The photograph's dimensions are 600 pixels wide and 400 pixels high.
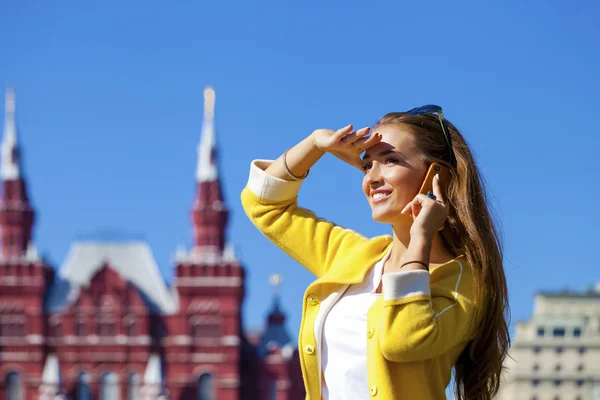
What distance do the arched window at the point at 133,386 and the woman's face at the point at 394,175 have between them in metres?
47.3

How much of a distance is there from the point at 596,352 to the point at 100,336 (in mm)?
18062

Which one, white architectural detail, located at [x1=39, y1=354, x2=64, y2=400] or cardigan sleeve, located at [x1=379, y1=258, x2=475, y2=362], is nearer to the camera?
cardigan sleeve, located at [x1=379, y1=258, x2=475, y2=362]

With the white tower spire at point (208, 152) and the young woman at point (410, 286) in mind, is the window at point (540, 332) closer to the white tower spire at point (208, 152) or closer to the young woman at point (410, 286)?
the white tower spire at point (208, 152)

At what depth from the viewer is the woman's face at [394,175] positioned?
14.4ft

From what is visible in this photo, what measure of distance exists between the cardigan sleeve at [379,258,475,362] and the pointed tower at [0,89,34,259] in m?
47.3

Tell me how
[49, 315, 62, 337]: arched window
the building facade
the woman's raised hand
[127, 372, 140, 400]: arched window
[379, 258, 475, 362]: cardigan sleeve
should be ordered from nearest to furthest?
[379, 258, 475, 362]: cardigan sleeve, the woman's raised hand, [127, 372, 140, 400]: arched window, [49, 315, 62, 337]: arched window, the building facade

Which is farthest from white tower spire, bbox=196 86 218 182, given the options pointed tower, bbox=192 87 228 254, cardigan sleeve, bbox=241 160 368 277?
cardigan sleeve, bbox=241 160 368 277

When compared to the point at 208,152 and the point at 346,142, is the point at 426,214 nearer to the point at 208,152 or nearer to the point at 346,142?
the point at 346,142

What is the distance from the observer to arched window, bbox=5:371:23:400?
50781mm

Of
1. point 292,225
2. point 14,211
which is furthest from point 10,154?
point 292,225

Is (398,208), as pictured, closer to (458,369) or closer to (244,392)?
(458,369)

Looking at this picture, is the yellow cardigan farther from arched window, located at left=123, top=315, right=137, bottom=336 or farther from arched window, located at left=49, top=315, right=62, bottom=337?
arched window, located at left=49, top=315, right=62, bottom=337

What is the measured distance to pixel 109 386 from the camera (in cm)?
5103

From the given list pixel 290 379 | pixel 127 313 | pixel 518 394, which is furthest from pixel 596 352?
pixel 127 313
